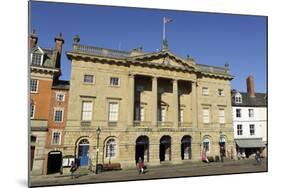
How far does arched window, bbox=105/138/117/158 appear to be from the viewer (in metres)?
8.98

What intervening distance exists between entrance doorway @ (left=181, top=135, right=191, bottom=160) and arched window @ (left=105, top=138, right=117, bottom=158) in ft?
7.90

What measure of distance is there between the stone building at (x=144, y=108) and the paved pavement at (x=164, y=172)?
282mm

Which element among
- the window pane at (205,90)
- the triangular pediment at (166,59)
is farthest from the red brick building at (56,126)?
the window pane at (205,90)

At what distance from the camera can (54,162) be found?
26.9 feet

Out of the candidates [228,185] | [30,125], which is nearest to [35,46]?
[30,125]

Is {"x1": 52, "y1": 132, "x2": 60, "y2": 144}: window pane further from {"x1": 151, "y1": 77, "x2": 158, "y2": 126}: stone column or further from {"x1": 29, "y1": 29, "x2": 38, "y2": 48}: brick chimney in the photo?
{"x1": 151, "y1": 77, "x2": 158, "y2": 126}: stone column

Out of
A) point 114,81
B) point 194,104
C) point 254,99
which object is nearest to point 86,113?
point 114,81

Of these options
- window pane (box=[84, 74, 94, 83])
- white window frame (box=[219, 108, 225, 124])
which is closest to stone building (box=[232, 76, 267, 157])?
white window frame (box=[219, 108, 225, 124])

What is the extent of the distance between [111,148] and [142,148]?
1.24 m

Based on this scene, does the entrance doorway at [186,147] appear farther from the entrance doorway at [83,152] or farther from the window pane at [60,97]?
the window pane at [60,97]

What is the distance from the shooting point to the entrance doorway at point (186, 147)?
991 centimetres
